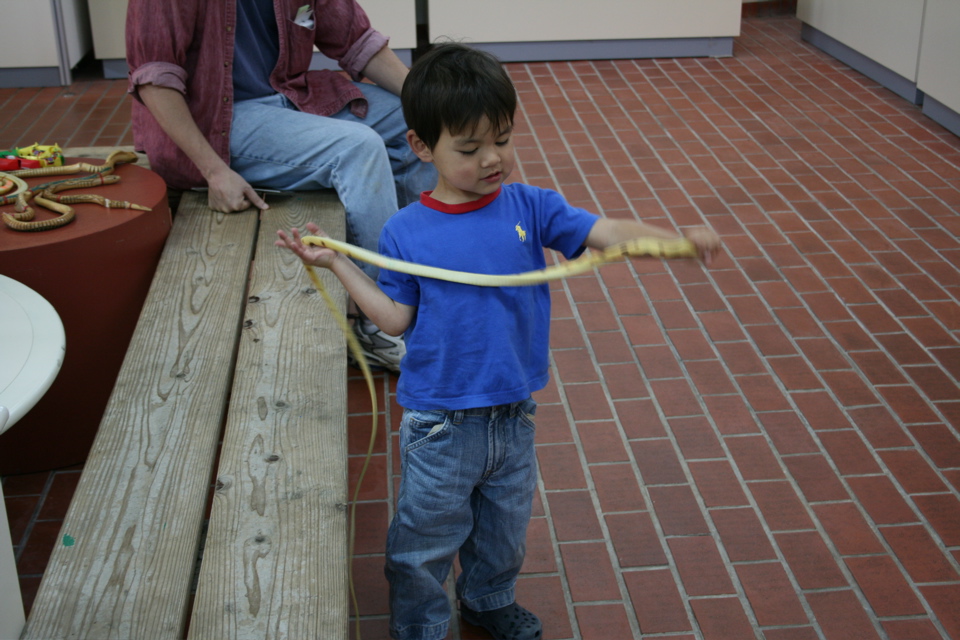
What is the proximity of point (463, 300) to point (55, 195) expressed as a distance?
5.29ft

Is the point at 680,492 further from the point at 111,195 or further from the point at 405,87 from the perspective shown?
the point at 111,195

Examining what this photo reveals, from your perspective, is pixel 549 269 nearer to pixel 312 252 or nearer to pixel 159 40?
pixel 312 252

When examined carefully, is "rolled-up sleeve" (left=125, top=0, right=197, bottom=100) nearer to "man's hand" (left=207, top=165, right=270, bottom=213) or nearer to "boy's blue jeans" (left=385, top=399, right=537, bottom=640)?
"man's hand" (left=207, top=165, right=270, bottom=213)

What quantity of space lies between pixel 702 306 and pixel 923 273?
3.01ft

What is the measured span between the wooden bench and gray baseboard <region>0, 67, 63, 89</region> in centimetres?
369

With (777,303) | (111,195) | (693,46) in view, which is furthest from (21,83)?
(777,303)

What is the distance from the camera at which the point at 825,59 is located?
6.44 meters

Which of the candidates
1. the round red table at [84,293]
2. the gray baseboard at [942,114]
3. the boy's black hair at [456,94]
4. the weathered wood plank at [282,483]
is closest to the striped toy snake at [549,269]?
the boy's black hair at [456,94]

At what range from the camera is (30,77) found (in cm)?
586

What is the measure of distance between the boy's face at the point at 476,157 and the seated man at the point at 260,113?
1.33 metres

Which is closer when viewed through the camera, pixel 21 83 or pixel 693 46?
pixel 21 83

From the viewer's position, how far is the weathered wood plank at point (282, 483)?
1713 mm

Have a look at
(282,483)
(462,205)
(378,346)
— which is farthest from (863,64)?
(282,483)

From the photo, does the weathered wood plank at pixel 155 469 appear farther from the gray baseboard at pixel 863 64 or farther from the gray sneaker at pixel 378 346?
the gray baseboard at pixel 863 64
